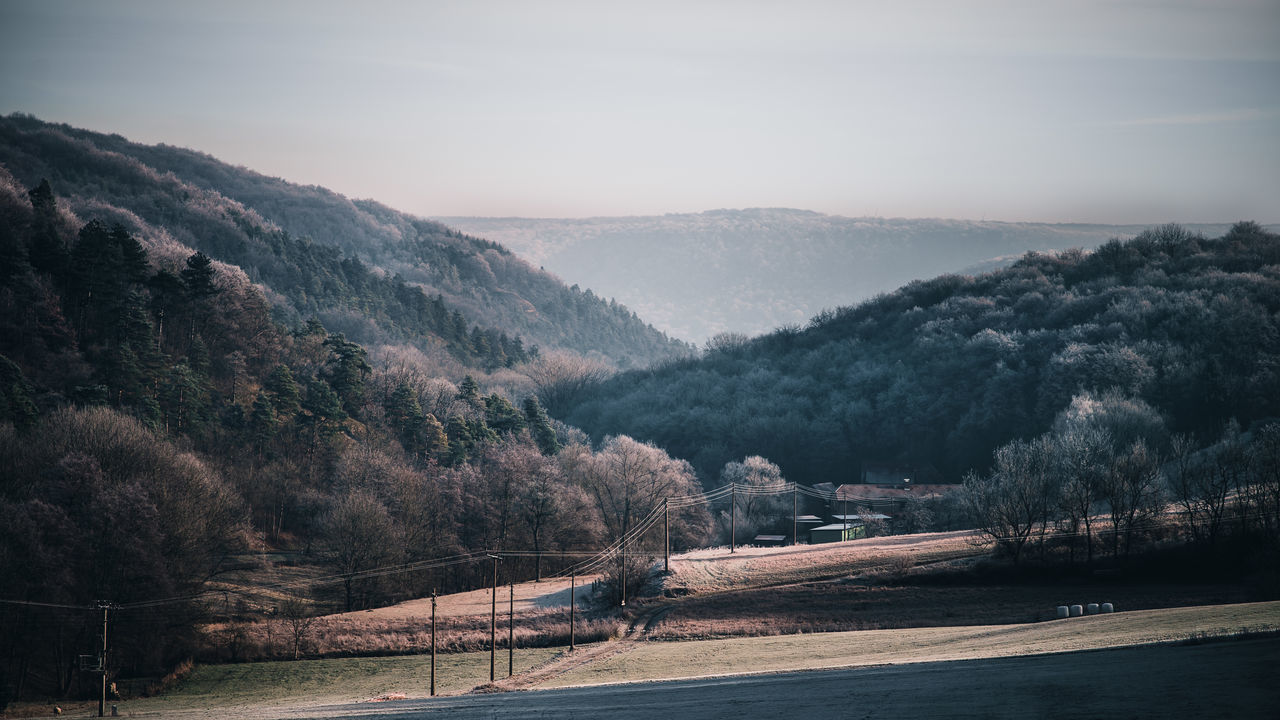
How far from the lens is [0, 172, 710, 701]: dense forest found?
48000 mm

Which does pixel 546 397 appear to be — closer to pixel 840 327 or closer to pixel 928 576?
pixel 840 327

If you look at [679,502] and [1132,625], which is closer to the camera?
[1132,625]

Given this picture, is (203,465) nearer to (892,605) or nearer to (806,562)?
(806,562)

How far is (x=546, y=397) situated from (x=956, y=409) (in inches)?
2474

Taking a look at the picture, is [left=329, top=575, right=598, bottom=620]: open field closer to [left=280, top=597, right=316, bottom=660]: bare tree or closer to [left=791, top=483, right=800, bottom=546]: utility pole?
[left=280, top=597, right=316, bottom=660]: bare tree

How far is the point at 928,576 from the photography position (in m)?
52.7

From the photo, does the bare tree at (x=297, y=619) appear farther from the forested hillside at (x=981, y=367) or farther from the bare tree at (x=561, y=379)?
the bare tree at (x=561, y=379)

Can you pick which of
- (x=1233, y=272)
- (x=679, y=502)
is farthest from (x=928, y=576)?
(x=1233, y=272)

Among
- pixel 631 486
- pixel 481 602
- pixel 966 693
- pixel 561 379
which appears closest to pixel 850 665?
pixel 966 693

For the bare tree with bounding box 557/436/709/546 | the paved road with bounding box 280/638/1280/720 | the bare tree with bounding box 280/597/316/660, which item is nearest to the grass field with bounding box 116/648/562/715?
the bare tree with bounding box 280/597/316/660

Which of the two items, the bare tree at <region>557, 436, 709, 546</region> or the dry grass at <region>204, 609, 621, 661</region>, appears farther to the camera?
the bare tree at <region>557, 436, 709, 546</region>

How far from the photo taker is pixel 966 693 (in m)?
20.9

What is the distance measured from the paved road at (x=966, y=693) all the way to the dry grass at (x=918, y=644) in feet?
9.64

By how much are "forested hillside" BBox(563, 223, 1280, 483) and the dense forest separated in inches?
948
